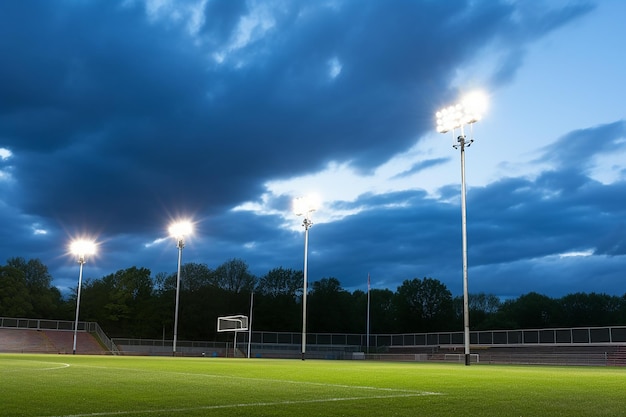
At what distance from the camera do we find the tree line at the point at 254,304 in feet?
295

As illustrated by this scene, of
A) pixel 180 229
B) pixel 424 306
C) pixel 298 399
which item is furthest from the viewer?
pixel 424 306

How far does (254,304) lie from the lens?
313ft

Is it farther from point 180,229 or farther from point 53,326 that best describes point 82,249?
point 53,326

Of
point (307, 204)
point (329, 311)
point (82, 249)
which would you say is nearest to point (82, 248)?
point (82, 249)

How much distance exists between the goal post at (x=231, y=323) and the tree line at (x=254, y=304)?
2190 centimetres

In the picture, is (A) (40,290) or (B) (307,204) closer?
(B) (307,204)

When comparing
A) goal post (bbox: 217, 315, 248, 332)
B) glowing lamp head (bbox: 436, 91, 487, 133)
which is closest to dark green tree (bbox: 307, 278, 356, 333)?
goal post (bbox: 217, 315, 248, 332)

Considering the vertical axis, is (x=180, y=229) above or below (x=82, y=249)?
above

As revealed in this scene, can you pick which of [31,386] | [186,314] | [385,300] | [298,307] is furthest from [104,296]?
[31,386]

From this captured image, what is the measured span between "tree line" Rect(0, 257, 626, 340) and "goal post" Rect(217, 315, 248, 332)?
21903 mm

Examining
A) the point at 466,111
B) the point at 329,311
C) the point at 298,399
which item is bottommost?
the point at 298,399

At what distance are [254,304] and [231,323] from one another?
31.3 meters

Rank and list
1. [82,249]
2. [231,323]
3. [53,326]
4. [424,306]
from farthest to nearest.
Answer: [424,306], [53,326], [231,323], [82,249]

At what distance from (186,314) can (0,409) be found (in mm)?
84447
